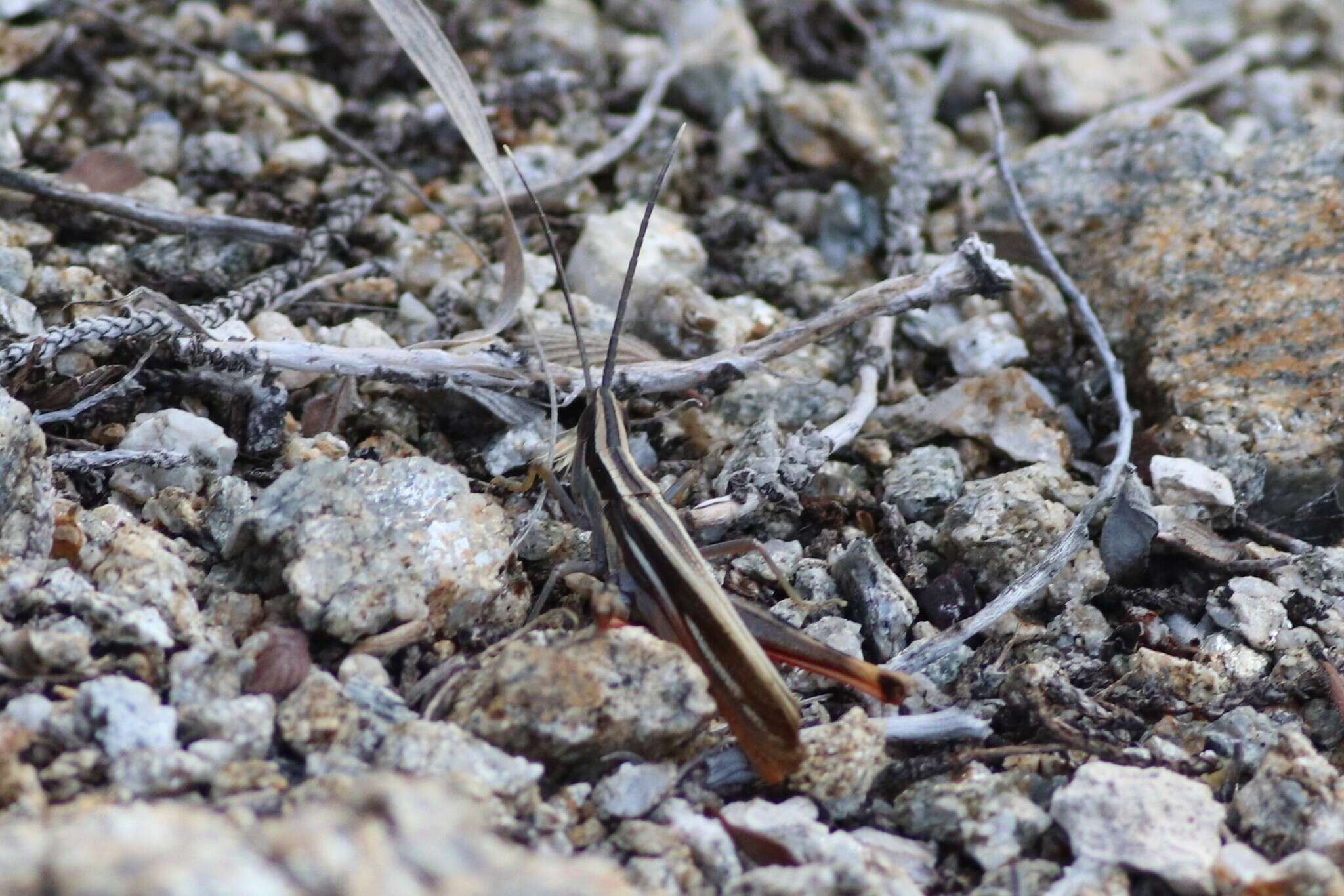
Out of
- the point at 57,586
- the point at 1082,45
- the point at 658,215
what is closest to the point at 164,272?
the point at 57,586

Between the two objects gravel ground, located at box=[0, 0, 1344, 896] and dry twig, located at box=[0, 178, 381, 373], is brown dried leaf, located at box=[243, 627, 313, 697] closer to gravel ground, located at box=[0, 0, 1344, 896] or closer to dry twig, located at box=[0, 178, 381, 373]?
gravel ground, located at box=[0, 0, 1344, 896]

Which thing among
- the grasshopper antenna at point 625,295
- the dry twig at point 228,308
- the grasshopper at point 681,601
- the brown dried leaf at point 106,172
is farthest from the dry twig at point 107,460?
the brown dried leaf at point 106,172

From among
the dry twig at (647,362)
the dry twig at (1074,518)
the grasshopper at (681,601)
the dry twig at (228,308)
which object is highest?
the dry twig at (228,308)

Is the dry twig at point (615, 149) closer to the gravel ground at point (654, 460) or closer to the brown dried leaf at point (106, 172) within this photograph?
the gravel ground at point (654, 460)

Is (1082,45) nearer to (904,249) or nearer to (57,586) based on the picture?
(904,249)

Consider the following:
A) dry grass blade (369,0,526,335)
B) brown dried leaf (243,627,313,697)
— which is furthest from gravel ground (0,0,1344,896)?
dry grass blade (369,0,526,335)

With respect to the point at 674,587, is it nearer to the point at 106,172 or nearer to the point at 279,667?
the point at 279,667
